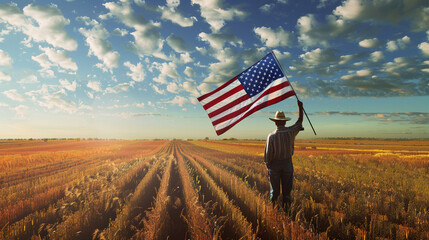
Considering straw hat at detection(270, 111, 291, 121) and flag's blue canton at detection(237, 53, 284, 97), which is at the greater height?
flag's blue canton at detection(237, 53, 284, 97)

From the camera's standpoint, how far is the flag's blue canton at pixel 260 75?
21.9 ft

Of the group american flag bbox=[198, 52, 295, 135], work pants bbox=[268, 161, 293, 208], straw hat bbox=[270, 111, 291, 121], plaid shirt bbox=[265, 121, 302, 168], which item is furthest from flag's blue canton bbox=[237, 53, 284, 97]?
work pants bbox=[268, 161, 293, 208]

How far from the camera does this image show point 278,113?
18.2 feet

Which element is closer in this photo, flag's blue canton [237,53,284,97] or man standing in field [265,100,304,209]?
man standing in field [265,100,304,209]

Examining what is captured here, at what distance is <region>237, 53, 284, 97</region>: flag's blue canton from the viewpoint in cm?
668

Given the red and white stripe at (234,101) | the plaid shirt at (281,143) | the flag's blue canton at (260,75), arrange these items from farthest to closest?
the flag's blue canton at (260,75)
the red and white stripe at (234,101)
the plaid shirt at (281,143)

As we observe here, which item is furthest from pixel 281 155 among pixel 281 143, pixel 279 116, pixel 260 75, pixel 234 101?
pixel 260 75

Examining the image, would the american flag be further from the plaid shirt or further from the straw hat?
the plaid shirt

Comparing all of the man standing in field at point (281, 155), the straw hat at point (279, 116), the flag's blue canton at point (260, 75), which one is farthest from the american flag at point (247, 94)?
the man standing in field at point (281, 155)

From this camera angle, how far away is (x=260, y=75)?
22.5 feet

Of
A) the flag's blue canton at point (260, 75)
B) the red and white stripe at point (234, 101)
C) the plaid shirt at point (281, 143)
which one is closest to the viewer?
the plaid shirt at point (281, 143)

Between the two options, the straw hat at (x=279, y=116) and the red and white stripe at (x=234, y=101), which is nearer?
the straw hat at (x=279, y=116)

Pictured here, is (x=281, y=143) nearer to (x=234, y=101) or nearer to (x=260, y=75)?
(x=234, y=101)

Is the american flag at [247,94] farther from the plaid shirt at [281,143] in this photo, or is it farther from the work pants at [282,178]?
the work pants at [282,178]
